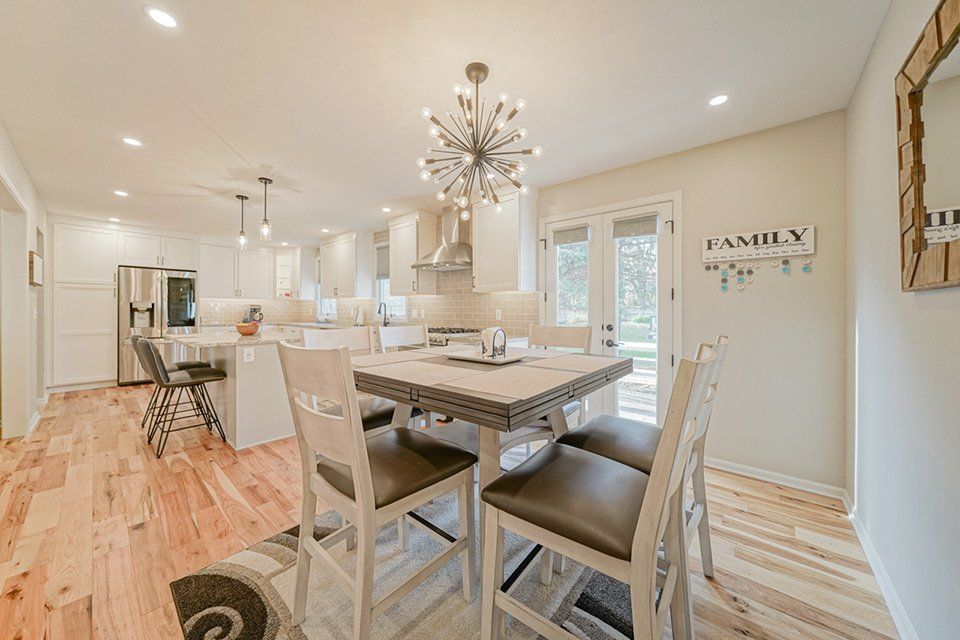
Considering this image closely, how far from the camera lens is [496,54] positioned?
1.76 metres

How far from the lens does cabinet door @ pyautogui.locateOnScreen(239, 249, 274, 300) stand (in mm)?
6371

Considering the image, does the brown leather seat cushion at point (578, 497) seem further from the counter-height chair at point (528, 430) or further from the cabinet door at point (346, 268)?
the cabinet door at point (346, 268)

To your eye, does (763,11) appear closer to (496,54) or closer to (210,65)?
(496,54)

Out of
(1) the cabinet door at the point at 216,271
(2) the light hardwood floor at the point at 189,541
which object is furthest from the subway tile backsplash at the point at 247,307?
(2) the light hardwood floor at the point at 189,541

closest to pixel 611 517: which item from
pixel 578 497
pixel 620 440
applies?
pixel 578 497

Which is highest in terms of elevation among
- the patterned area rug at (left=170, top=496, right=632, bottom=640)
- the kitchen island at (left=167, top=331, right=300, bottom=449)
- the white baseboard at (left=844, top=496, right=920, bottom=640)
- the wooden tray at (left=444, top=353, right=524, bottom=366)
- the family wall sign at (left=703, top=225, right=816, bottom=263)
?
the family wall sign at (left=703, top=225, right=816, bottom=263)

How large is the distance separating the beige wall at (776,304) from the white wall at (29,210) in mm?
4877

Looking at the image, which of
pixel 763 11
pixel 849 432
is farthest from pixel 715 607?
pixel 763 11

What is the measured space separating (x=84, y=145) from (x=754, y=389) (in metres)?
5.23

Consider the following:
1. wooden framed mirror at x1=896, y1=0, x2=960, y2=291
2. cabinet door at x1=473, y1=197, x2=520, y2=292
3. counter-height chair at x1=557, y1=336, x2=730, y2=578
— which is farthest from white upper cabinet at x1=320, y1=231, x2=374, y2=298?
wooden framed mirror at x1=896, y1=0, x2=960, y2=291

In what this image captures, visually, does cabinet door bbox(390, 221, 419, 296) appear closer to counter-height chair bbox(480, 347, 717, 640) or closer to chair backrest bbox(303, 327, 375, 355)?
chair backrest bbox(303, 327, 375, 355)

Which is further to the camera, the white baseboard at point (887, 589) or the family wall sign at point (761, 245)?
the family wall sign at point (761, 245)

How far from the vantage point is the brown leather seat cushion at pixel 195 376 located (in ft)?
9.45

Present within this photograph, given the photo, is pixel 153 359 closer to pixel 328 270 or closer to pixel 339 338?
pixel 339 338
